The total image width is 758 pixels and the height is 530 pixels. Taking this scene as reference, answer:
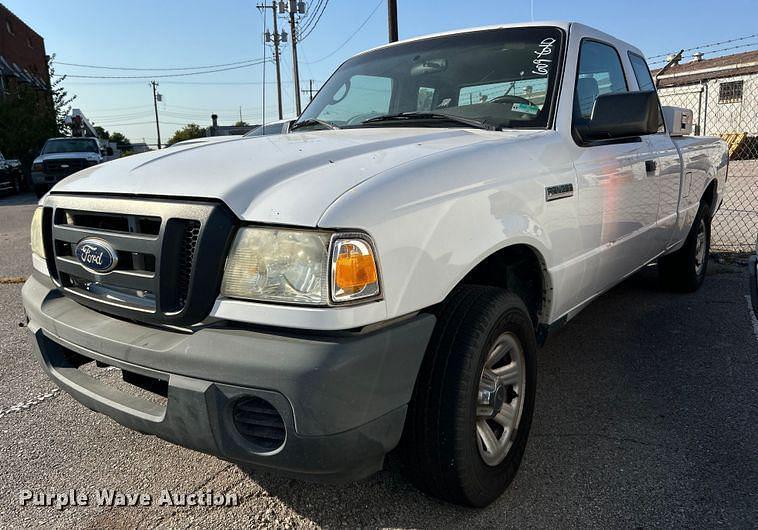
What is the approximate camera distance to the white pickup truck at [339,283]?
166 centimetres

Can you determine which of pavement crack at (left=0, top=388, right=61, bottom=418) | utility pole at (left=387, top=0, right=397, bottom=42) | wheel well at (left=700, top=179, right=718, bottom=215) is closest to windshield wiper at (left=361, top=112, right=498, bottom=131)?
pavement crack at (left=0, top=388, right=61, bottom=418)

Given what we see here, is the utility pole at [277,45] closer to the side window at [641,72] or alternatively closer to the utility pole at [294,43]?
the utility pole at [294,43]

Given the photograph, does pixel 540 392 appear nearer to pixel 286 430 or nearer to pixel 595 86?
pixel 595 86

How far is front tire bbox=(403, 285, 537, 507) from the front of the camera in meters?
1.91

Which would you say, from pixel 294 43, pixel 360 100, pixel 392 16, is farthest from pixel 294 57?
pixel 360 100

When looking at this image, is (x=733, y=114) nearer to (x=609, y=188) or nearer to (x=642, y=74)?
(x=642, y=74)

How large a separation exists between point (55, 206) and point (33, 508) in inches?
44.8

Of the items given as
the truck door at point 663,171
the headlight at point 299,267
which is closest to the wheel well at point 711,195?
the truck door at point 663,171

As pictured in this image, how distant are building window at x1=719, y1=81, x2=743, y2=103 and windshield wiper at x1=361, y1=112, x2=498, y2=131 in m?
28.1

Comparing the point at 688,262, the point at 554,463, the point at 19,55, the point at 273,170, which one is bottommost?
the point at 554,463

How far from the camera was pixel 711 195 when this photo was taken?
17.1 feet

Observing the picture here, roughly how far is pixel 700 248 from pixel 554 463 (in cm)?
352

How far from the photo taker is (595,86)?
327 centimetres

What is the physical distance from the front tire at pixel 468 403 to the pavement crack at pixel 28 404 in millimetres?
2012
